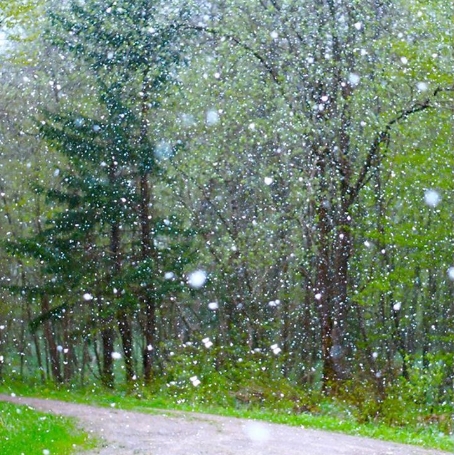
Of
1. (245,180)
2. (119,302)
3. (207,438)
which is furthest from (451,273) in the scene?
(207,438)

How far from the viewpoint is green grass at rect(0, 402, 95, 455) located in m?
9.96

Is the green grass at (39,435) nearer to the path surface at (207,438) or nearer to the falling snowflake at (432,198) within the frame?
the path surface at (207,438)

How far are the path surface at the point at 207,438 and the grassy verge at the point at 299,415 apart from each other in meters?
0.48

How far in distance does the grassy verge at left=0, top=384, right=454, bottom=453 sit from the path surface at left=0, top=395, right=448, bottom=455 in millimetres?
481

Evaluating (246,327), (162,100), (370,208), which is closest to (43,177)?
(162,100)

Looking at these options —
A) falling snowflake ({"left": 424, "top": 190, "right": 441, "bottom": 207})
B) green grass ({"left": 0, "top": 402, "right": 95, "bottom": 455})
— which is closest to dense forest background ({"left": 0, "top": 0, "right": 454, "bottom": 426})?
falling snowflake ({"left": 424, "top": 190, "right": 441, "bottom": 207})

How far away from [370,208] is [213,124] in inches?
180

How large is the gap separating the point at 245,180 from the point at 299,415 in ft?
23.9

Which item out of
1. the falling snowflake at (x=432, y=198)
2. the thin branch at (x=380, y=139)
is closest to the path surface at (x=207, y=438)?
the thin branch at (x=380, y=139)

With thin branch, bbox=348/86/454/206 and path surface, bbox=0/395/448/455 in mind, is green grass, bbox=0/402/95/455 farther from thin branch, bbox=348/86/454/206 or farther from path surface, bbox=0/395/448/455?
thin branch, bbox=348/86/454/206

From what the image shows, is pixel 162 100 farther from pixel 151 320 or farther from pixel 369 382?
pixel 369 382

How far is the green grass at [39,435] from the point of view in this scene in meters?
9.96

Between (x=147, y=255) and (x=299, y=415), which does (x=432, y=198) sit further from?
(x=299, y=415)

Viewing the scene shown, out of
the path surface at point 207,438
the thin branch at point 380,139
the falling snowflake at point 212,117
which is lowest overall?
the path surface at point 207,438
